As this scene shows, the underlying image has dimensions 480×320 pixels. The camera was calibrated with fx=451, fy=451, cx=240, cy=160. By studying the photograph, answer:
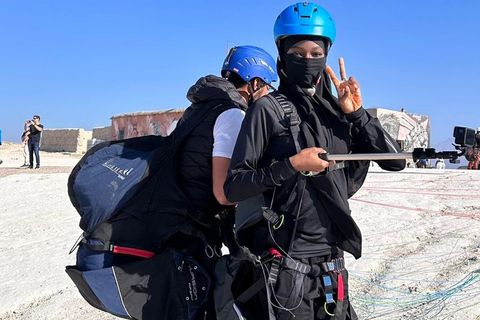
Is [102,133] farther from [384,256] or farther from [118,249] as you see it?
[118,249]

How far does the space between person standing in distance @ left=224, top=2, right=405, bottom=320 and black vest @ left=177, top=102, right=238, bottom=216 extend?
387 millimetres

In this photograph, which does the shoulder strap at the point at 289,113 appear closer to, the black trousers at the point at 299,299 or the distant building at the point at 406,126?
the black trousers at the point at 299,299

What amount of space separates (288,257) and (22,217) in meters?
8.44

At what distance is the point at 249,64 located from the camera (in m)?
3.00

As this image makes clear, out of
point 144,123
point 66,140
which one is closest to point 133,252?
point 144,123

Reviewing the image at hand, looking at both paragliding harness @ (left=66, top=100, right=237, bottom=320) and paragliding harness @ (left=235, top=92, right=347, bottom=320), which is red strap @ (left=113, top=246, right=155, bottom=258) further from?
paragliding harness @ (left=235, top=92, right=347, bottom=320)

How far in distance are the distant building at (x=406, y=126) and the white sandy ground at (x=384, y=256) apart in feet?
60.9

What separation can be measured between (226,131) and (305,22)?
690 millimetres

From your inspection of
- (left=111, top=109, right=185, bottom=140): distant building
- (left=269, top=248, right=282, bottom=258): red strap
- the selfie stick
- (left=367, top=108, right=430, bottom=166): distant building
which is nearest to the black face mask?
the selfie stick

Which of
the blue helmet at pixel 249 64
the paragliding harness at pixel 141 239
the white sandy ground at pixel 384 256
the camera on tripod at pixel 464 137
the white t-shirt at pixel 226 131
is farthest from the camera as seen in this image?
the white sandy ground at pixel 384 256

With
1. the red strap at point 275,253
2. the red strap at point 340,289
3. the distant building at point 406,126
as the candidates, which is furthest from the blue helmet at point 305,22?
the distant building at point 406,126

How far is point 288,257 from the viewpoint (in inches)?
84.3

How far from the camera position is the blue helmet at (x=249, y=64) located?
2990mm

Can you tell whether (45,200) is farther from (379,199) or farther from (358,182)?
(358,182)
